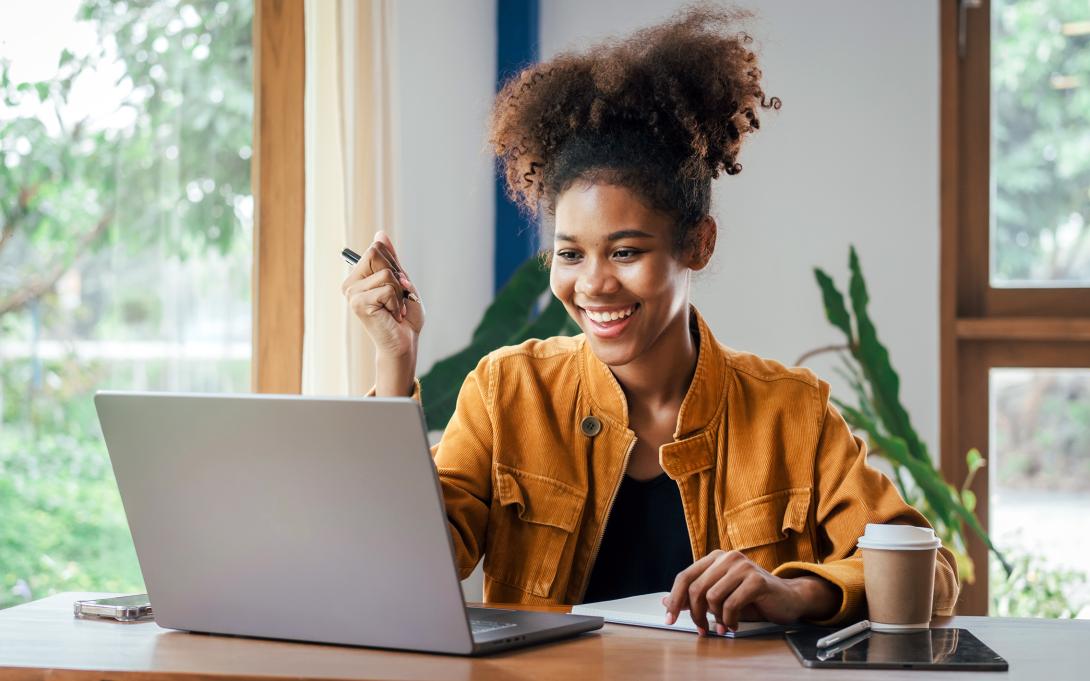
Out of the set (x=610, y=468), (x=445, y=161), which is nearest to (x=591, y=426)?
(x=610, y=468)

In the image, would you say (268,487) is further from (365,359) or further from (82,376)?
(82,376)

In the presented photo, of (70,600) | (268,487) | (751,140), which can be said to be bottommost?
(70,600)

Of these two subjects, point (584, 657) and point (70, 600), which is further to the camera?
point (70, 600)

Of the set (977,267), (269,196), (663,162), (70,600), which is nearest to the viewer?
(70,600)

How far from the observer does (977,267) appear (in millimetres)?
3148

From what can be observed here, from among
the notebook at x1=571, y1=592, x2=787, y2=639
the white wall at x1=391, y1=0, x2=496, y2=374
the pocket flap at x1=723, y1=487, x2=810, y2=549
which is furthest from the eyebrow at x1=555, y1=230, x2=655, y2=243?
the white wall at x1=391, y1=0, x2=496, y2=374

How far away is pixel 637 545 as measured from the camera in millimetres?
1562

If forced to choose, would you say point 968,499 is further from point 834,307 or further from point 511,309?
point 511,309

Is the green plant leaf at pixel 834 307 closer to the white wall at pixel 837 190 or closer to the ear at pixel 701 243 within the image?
the white wall at pixel 837 190

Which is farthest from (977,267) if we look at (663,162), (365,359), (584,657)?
(584,657)

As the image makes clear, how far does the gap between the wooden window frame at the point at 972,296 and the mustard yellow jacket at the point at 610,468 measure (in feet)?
5.53

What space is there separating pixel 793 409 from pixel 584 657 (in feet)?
2.04

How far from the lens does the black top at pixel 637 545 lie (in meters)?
1.55

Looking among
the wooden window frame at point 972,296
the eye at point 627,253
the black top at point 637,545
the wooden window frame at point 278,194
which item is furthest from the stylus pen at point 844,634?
the wooden window frame at point 972,296
